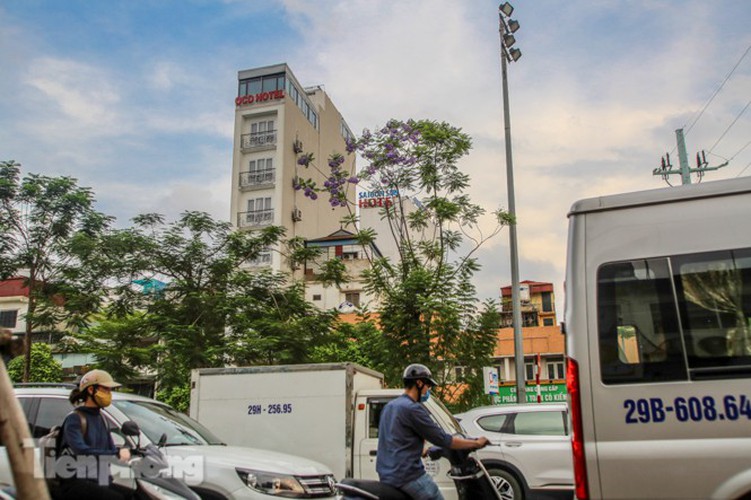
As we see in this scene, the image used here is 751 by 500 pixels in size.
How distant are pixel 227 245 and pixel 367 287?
678 centimetres

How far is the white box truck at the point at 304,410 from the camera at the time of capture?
10297 mm

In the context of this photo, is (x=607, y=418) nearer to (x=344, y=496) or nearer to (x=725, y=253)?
(x=725, y=253)

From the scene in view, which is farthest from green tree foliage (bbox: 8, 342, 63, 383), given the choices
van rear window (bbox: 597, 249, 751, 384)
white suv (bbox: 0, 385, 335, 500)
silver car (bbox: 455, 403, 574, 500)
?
van rear window (bbox: 597, 249, 751, 384)

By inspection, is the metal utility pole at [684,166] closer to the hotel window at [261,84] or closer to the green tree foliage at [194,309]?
the green tree foliage at [194,309]

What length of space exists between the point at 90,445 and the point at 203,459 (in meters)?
1.63

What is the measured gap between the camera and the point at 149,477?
5312mm

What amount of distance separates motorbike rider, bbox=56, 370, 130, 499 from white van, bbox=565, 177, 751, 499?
10.7 ft

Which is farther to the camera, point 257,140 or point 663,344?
point 257,140

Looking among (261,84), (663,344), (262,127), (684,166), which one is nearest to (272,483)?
(663,344)

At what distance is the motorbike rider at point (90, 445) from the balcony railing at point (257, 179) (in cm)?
4241

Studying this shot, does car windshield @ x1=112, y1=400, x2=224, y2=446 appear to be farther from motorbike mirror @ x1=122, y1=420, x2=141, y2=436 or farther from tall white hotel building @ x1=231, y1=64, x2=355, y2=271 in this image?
tall white hotel building @ x1=231, y1=64, x2=355, y2=271

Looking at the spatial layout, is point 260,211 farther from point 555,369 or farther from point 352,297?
point 555,369

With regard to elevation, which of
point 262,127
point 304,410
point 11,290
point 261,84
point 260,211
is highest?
point 261,84

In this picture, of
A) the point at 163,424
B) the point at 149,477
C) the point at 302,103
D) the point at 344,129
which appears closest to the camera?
the point at 149,477
